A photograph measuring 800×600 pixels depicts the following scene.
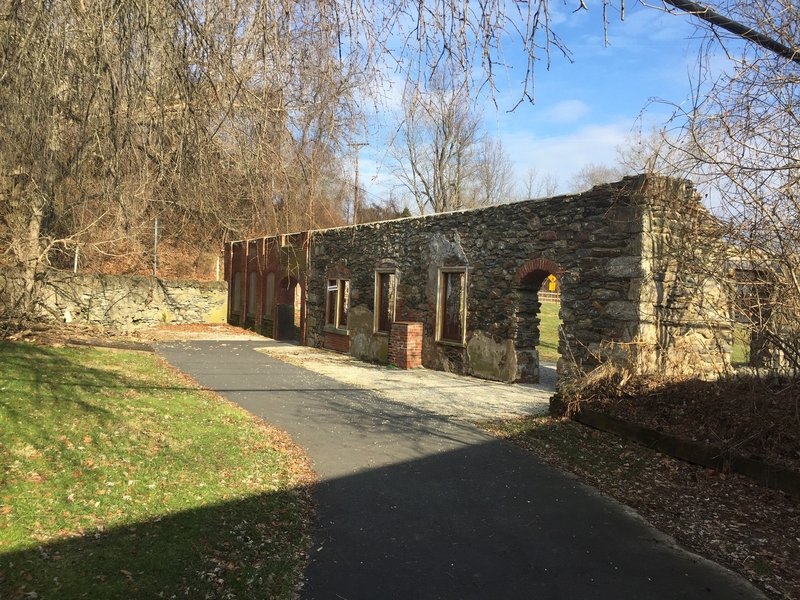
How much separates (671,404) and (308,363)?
32.0 feet

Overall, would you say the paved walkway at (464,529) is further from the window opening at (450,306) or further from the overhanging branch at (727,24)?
the window opening at (450,306)

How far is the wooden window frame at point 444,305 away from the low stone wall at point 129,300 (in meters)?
11.5

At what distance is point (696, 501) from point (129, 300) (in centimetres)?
2096

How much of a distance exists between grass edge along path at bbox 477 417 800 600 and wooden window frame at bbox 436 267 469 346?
5247 mm

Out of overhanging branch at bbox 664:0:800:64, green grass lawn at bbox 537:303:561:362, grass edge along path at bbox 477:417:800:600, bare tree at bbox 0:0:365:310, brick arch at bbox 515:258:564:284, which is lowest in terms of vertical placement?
grass edge along path at bbox 477:417:800:600

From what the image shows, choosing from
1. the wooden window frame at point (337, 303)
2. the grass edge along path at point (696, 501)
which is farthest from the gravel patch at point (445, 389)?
the wooden window frame at point (337, 303)

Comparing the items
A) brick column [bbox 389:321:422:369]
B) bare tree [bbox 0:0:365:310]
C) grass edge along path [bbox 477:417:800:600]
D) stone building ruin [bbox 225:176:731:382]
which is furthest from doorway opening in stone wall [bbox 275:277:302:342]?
bare tree [bbox 0:0:365:310]

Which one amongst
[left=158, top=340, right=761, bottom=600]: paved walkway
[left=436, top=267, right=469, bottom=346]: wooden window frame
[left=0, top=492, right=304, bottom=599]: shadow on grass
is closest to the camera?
[left=0, top=492, right=304, bottom=599]: shadow on grass

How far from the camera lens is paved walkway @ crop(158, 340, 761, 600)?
144 inches

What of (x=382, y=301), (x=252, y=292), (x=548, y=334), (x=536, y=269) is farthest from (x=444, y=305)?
(x=252, y=292)

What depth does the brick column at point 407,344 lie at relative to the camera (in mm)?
13547

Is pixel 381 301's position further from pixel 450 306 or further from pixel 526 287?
pixel 526 287

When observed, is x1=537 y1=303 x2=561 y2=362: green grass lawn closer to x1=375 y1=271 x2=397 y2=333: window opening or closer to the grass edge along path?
x1=375 y1=271 x2=397 y2=333: window opening

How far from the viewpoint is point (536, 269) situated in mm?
10734
